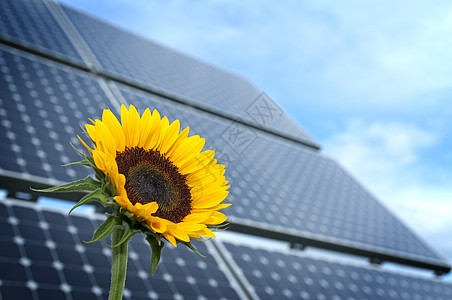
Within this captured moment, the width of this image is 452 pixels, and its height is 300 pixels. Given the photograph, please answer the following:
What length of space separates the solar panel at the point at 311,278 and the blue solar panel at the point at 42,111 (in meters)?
1.93

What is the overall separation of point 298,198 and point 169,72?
407cm

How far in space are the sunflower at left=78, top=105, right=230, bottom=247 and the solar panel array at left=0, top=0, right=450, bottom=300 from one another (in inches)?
6.5

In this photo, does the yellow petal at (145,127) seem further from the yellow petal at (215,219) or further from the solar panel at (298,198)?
the solar panel at (298,198)

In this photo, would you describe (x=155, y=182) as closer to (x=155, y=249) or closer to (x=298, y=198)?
(x=155, y=249)

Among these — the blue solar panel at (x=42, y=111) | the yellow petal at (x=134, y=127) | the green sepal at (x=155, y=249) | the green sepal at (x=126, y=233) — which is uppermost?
the yellow petal at (x=134, y=127)

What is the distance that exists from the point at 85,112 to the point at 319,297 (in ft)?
11.5

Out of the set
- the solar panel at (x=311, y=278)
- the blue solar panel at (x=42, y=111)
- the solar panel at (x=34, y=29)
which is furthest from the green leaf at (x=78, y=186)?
the solar panel at (x=34, y=29)

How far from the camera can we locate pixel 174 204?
3.20 ft

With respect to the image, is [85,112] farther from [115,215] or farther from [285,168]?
[115,215]

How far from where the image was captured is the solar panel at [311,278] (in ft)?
14.8

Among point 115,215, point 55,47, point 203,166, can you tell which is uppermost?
point 203,166

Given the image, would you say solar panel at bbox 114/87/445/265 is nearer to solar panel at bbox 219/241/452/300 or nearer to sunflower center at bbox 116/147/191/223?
solar panel at bbox 219/241/452/300

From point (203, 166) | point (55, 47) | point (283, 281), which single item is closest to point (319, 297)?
point (283, 281)

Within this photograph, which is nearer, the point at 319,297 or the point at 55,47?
the point at 319,297
